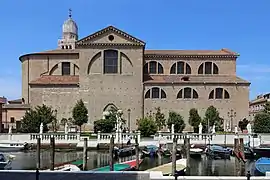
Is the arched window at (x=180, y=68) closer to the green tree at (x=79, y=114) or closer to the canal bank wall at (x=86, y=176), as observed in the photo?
the green tree at (x=79, y=114)

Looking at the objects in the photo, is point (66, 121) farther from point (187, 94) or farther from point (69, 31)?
point (69, 31)

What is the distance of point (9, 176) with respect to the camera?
9.18 meters

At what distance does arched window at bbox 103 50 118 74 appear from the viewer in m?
49.8

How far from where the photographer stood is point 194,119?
46.8m

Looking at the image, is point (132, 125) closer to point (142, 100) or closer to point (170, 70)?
point (142, 100)

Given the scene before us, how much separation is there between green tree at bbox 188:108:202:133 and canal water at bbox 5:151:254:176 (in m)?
18.5

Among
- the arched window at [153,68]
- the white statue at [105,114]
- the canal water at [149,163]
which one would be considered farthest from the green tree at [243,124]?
the canal water at [149,163]

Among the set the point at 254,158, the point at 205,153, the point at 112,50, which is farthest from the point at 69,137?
the point at 112,50

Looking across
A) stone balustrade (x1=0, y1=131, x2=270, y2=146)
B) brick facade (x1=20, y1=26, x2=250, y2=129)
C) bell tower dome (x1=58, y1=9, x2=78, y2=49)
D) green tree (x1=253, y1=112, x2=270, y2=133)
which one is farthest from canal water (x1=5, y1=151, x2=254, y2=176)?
bell tower dome (x1=58, y1=9, x2=78, y2=49)

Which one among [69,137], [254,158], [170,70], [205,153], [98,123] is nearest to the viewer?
[254,158]

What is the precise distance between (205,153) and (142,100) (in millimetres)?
22132

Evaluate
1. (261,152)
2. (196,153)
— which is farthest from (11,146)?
(261,152)

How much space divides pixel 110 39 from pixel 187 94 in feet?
38.1

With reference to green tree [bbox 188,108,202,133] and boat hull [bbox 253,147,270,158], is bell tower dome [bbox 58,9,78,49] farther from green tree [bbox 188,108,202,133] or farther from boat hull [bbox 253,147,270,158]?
boat hull [bbox 253,147,270,158]
